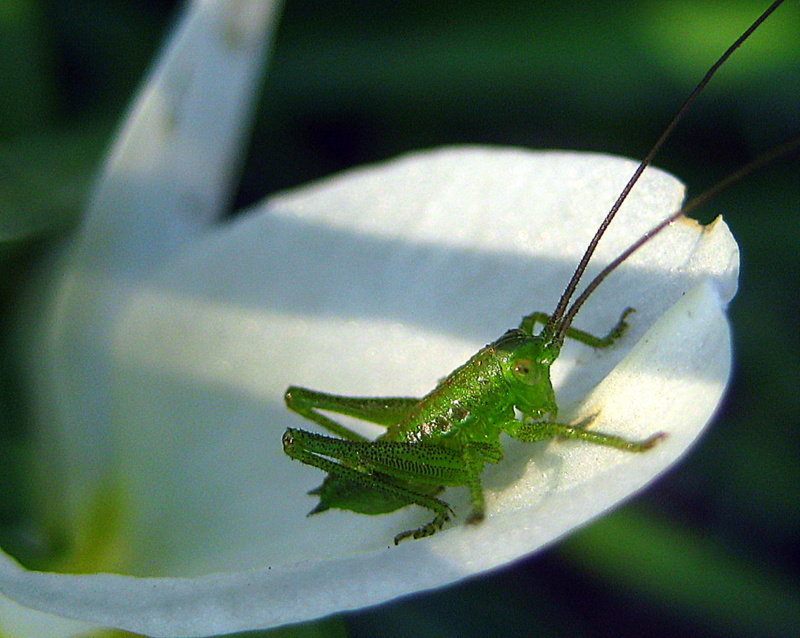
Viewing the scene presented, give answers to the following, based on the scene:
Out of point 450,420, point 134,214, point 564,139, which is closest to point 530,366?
point 450,420

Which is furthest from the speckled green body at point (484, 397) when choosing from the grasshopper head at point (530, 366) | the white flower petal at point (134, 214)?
the white flower petal at point (134, 214)

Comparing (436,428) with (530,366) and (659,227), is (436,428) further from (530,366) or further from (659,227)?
(659,227)

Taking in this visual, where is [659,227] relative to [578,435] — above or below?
above

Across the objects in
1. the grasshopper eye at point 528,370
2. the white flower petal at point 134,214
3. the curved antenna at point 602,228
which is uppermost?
the curved antenna at point 602,228

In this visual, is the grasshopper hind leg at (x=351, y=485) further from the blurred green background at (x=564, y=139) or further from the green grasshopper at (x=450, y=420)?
the blurred green background at (x=564, y=139)

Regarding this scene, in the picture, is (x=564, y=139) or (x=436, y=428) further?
(x=564, y=139)

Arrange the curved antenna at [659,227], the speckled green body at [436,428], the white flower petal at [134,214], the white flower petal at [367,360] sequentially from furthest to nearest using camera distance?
the white flower petal at [134,214] → the speckled green body at [436,428] → the curved antenna at [659,227] → the white flower petal at [367,360]
